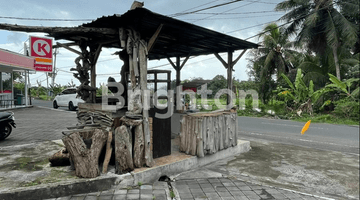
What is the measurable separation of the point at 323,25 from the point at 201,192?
20721 mm

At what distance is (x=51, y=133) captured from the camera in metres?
9.23

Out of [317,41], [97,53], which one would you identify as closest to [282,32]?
[317,41]

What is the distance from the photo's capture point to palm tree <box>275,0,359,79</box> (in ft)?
59.9

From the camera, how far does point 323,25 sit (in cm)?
2002

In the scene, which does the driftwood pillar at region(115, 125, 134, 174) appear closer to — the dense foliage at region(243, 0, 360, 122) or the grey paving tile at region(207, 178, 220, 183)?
the grey paving tile at region(207, 178, 220, 183)

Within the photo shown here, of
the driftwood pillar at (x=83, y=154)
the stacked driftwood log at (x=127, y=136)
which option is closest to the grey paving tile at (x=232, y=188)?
the stacked driftwood log at (x=127, y=136)

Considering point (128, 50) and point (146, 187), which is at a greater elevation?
point (128, 50)

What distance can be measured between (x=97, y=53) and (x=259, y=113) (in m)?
14.3

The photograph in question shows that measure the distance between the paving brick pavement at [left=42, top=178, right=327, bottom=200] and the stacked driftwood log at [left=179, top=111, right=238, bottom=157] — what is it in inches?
41.4

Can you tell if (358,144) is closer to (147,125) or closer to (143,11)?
(147,125)

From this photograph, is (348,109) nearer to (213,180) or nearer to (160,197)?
(213,180)

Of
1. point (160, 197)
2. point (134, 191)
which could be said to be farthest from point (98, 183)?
point (160, 197)

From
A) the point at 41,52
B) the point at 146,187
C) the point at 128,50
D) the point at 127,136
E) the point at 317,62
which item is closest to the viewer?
the point at 146,187

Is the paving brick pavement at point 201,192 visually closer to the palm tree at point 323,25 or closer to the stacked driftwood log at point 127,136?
the stacked driftwood log at point 127,136
